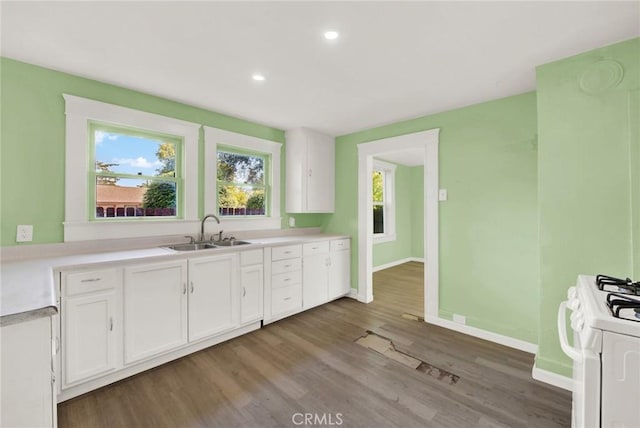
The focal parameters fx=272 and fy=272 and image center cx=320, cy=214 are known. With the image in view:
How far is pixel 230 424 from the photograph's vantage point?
64.8 inches

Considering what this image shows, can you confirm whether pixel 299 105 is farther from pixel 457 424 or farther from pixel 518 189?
pixel 457 424

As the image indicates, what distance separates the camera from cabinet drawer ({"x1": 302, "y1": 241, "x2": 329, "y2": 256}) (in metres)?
3.39

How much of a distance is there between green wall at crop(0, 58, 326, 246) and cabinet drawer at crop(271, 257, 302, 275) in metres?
1.86

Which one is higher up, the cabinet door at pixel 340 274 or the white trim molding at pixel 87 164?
the white trim molding at pixel 87 164

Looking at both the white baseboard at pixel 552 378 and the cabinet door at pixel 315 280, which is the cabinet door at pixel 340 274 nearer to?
the cabinet door at pixel 315 280

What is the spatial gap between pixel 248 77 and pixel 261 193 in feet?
5.62

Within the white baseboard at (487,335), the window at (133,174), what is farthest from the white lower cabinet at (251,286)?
the white baseboard at (487,335)

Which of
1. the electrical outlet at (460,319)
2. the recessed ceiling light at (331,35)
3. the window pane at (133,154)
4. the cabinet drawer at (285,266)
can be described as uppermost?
the recessed ceiling light at (331,35)

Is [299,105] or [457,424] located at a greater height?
[299,105]

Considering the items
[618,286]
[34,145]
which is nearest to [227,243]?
[34,145]

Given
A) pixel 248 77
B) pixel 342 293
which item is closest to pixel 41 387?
pixel 248 77

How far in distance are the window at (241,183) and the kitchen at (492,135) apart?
0.32m

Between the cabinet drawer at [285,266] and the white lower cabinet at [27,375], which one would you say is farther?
the cabinet drawer at [285,266]

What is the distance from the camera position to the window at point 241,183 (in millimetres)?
3309
